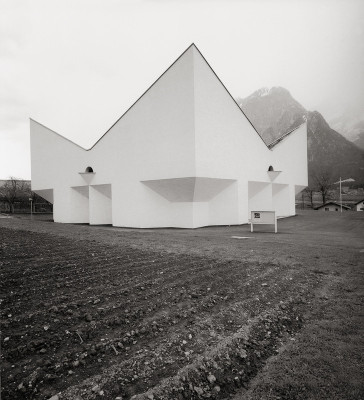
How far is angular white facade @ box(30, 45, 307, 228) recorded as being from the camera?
15969 mm

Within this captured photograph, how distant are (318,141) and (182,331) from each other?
5522 inches

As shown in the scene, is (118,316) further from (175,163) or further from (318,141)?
(318,141)

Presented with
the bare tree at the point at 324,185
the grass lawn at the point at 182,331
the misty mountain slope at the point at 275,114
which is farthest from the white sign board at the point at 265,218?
the misty mountain slope at the point at 275,114

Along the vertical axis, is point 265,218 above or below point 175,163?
below

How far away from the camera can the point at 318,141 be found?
12300cm

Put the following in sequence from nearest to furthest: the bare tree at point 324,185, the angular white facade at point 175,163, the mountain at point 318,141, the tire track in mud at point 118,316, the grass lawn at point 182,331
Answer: the grass lawn at point 182,331 < the tire track in mud at point 118,316 < the angular white facade at point 175,163 < the bare tree at point 324,185 < the mountain at point 318,141

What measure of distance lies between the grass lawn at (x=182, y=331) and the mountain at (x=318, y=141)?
7605 cm

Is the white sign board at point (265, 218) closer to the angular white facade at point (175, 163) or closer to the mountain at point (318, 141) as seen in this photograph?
the angular white facade at point (175, 163)

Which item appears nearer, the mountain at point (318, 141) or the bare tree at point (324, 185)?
the bare tree at point (324, 185)

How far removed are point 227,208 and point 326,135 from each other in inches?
Answer: 5081

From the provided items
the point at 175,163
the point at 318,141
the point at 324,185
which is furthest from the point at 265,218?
the point at 318,141

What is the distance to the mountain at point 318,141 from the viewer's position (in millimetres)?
95225

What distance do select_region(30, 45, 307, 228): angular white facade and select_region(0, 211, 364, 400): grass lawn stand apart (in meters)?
10.7

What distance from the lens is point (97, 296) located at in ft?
14.9
